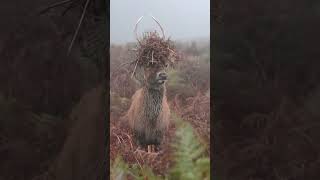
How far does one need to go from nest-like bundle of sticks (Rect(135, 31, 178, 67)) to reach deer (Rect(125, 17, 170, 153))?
0.02 m

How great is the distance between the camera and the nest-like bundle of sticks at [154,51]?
1292 millimetres

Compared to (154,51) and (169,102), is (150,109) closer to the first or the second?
(169,102)

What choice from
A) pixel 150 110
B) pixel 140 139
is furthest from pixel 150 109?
pixel 140 139

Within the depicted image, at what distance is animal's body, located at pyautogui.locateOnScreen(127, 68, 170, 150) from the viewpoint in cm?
130

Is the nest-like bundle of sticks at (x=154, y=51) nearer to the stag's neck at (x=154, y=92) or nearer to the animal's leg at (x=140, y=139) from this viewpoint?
the stag's neck at (x=154, y=92)

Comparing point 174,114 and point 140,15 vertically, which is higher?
point 140,15

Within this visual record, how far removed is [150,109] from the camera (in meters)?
1.31

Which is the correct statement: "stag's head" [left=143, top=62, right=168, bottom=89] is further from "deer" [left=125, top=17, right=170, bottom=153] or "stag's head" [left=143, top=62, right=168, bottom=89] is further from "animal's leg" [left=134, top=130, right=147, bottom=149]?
"animal's leg" [left=134, top=130, right=147, bottom=149]

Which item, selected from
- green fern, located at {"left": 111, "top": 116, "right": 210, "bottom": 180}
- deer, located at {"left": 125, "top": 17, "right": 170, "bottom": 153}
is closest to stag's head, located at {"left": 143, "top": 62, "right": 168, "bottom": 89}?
deer, located at {"left": 125, "top": 17, "right": 170, "bottom": 153}
